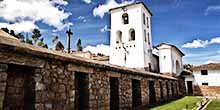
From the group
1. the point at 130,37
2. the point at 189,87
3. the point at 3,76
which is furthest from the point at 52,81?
the point at 189,87

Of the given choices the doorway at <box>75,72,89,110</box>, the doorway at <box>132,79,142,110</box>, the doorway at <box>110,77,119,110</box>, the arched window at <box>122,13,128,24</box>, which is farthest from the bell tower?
the doorway at <box>75,72,89,110</box>

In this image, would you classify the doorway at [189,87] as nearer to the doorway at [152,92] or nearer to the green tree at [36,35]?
the doorway at [152,92]

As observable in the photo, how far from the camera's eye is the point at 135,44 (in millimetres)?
31844

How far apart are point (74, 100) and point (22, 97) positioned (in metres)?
2.03

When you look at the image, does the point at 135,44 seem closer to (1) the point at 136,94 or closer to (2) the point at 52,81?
(1) the point at 136,94

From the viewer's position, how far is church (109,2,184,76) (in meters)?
31.7

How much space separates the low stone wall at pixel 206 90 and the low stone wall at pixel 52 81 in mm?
24019

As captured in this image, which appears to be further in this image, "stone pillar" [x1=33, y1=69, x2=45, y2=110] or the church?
the church

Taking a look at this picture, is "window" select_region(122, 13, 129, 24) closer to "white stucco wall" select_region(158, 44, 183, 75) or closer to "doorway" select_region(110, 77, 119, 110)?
"white stucco wall" select_region(158, 44, 183, 75)

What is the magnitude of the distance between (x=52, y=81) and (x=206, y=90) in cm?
2924

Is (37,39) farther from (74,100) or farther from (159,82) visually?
(74,100)

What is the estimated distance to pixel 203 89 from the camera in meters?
32.0

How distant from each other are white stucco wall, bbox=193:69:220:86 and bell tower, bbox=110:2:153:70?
22.3ft

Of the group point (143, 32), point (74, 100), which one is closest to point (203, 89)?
point (143, 32)
